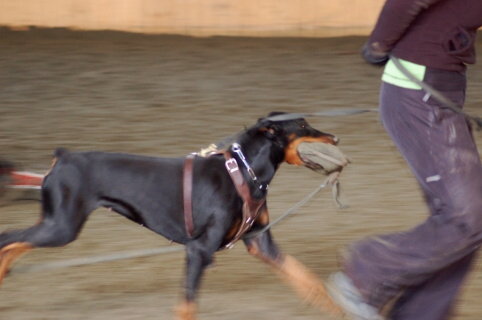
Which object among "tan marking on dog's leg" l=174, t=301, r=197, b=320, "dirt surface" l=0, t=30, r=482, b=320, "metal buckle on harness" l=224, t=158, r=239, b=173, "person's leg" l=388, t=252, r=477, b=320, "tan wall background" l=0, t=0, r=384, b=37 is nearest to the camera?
"person's leg" l=388, t=252, r=477, b=320

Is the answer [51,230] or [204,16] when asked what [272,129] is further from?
[204,16]

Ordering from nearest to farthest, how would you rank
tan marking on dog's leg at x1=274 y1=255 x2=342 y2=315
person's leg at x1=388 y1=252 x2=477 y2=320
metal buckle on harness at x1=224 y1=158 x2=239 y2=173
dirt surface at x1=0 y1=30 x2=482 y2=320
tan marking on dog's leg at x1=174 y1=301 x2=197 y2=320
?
person's leg at x1=388 y1=252 x2=477 y2=320 → tan marking on dog's leg at x1=174 y1=301 x2=197 y2=320 → metal buckle on harness at x1=224 y1=158 x2=239 y2=173 → tan marking on dog's leg at x1=274 y1=255 x2=342 y2=315 → dirt surface at x1=0 y1=30 x2=482 y2=320

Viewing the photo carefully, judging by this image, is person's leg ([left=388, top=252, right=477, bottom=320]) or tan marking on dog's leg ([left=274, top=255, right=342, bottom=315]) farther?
tan marking on dog's leg ([left=274, top=255, right=342, bottom=315])

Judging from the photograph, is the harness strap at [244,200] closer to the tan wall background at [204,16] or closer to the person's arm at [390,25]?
the person's arm at [390,25]

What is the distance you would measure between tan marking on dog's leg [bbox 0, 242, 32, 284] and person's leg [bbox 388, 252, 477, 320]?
1794mm

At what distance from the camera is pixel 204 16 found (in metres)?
11.3

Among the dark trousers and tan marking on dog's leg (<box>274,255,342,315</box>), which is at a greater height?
the dark trousers

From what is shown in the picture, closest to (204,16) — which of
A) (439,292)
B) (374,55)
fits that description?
(374,55)

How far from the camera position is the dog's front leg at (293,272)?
4207mm

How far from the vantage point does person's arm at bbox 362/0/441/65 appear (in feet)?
11.1

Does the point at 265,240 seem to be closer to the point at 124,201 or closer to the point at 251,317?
the point at 251,317

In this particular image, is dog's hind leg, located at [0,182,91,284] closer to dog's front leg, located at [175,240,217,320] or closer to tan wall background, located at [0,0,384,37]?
dog's front leg, located at [175,240,217,320]

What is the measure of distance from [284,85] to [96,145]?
2594mm

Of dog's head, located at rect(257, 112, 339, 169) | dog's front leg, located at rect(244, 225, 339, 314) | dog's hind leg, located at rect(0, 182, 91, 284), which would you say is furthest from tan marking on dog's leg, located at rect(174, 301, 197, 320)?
dog's head, located at rect(257, 112, 339, 169)
